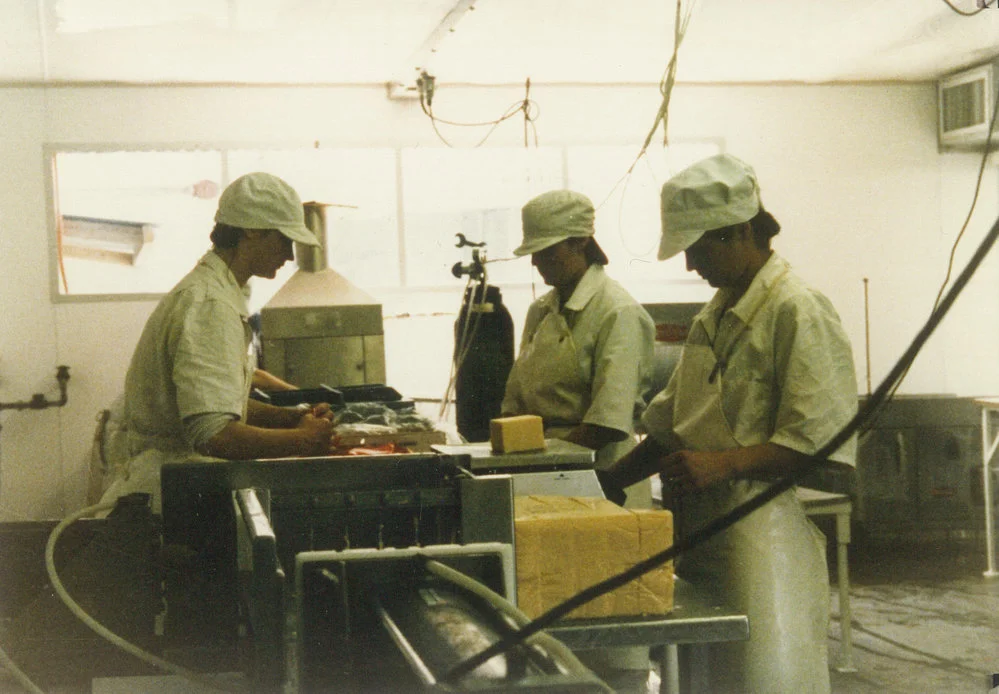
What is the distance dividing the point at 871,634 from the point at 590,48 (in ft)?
10.1

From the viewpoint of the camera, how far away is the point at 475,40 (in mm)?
5051

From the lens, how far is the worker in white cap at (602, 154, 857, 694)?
6.28 ft

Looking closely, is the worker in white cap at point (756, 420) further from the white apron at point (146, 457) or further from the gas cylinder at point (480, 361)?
the gas cylinder at point (480, 361)

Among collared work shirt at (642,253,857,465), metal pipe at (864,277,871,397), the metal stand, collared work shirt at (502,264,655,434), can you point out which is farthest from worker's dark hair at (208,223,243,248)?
metal pipe at (864,277,871,397)

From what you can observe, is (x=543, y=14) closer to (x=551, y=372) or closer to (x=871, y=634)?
(x=551, y=372)

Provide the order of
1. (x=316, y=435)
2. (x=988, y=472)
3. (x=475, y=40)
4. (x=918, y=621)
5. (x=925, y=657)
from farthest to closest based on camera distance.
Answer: (x=475, y=40)
(x=988, y=472)
(x=918, y=621)
(x=925, y=657)
(x=316, y=435)

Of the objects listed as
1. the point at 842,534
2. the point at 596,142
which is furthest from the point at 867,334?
the point at 842,534

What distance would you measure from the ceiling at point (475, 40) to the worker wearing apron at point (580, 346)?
5.91 ft

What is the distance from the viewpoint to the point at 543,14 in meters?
4.62

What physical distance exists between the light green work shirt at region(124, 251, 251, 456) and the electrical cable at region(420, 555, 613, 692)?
1.01m

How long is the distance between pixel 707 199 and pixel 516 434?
581 millimetres

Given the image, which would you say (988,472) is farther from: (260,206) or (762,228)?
(260,206)

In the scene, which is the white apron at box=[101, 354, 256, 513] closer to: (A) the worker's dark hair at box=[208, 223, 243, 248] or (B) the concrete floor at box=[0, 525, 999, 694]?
(A) the worker's dark hair at box=[208, 223, 243, 248]

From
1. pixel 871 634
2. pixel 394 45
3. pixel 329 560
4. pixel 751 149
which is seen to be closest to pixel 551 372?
pixel 329 560
